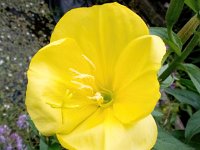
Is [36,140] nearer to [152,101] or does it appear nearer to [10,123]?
[10,123]

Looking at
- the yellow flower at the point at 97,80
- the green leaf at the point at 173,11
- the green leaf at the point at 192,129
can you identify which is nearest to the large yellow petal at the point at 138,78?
the yellow flower at the point at 97,80

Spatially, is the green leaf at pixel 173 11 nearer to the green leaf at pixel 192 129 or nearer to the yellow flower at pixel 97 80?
the yellow flower at pixel 97 80

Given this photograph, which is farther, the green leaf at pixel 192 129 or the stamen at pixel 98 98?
the green leaf at pixel 192 129

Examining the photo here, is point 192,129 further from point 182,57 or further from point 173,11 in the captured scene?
point 173,11

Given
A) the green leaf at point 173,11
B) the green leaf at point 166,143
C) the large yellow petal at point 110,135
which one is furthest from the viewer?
the green leaf at point 166,143

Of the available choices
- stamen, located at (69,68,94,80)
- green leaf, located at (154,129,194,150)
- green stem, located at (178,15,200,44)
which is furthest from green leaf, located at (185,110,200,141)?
stamen, located at (69,68,94,80)

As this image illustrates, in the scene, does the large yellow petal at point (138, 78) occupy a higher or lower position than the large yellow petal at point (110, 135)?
higher

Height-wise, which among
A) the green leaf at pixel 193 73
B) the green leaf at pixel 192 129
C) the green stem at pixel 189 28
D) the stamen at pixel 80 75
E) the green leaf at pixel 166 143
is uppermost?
the green stem at pixel 189 28

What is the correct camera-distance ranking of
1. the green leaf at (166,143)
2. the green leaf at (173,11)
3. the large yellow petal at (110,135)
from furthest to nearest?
the green leaf at (166,143) < the green leaf at (173,11) < the large yellow petal at (110,135)

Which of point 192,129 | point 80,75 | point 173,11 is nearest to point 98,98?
point 80,75
